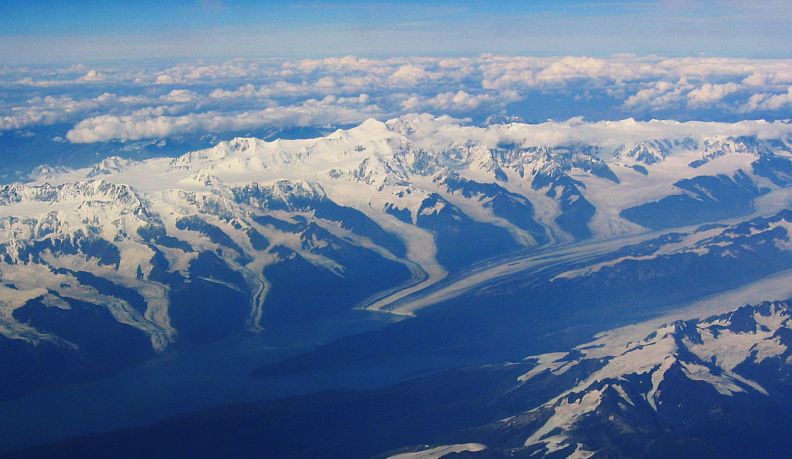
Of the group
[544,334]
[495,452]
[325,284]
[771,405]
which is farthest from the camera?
[325,284]

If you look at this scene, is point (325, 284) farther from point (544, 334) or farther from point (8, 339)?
point (8, 339)

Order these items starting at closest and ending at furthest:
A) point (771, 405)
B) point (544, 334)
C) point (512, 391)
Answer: point (771, 405), point (512, 391), point (544, 334)

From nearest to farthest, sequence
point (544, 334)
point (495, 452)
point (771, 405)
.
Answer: point (495, 452), point (771, 405), point (544, 334)

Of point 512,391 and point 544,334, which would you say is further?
point 544,334

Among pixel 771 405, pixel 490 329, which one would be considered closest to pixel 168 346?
pixel 490 329

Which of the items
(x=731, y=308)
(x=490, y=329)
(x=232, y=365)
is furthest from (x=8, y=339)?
(x=731, y=308)

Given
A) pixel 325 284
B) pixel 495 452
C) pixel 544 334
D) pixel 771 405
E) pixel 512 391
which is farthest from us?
pixel 325 284

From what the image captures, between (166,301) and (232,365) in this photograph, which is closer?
(232,365)

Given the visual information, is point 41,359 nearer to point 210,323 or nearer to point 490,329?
point 210,323
